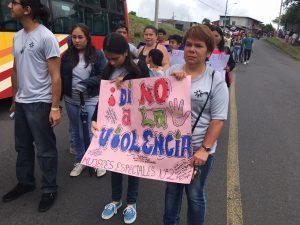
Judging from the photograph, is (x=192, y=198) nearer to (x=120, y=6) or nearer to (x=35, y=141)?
(x=35, y=141)

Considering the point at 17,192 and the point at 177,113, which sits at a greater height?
the point at 177,113

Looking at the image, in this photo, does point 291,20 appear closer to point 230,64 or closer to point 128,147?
point 230,64

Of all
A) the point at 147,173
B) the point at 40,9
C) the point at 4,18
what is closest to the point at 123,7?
the point at 4,18

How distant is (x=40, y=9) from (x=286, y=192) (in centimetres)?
308

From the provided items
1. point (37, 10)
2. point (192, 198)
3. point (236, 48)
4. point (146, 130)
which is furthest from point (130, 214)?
point (236, 48)

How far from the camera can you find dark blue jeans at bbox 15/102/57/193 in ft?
10.3

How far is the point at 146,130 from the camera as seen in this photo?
256cm

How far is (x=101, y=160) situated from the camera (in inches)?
105

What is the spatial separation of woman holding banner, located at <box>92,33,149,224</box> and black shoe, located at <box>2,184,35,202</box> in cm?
93

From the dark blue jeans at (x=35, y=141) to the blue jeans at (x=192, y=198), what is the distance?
4.21 feet

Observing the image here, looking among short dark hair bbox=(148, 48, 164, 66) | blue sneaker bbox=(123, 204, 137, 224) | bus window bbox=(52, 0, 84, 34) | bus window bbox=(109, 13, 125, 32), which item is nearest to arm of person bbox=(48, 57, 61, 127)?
blue sneaker bbox=(123, 204, 137, 224)

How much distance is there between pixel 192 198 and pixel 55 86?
1.51 m

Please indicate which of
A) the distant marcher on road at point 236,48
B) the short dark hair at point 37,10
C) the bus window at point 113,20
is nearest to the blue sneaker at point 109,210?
the short dark hair at point 37,10

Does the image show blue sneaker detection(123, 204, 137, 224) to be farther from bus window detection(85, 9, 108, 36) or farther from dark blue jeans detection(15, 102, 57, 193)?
bus window detection(85, 9, 108, 36)
